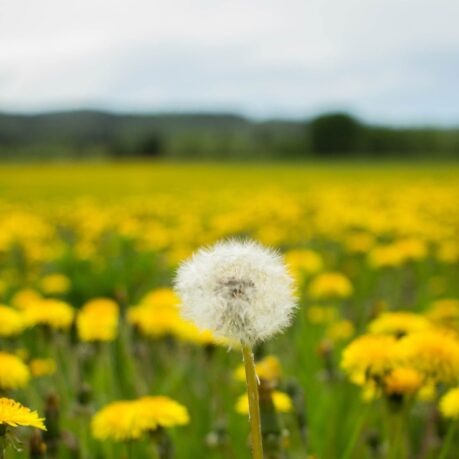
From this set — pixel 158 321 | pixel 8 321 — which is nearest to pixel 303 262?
pixel 158 321

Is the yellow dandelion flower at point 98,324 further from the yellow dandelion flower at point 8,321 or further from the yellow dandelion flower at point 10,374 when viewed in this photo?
the yellow dandelion flower at point 10,374

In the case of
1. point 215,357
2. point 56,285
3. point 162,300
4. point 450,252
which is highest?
point 450,252

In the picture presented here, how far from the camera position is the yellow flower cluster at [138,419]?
1.60 m

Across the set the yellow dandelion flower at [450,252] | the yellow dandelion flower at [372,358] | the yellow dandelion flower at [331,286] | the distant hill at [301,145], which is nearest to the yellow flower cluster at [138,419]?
the yellow dandelion flower at [372,358]

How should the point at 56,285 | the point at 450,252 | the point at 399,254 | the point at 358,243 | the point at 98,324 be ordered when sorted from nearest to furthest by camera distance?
the point at 98,324 < the point at 56,285 < the point at 399,254 < the point at 450,252 < the point at 358,243

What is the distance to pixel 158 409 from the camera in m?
1.63

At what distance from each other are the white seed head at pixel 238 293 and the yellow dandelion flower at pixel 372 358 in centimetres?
66

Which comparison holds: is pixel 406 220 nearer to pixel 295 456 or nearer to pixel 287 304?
pixel 295 456

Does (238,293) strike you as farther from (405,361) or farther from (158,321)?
(158,321)

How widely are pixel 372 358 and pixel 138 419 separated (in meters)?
0.59

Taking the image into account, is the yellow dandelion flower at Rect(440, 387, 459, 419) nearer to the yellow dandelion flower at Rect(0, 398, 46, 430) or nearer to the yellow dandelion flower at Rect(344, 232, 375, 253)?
the yellow dandelion flower at Rect(0, 398, 46, 430)

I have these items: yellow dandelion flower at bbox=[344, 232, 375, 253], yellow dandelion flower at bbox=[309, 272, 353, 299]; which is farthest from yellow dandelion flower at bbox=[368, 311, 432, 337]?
yellow dandelion flower at bbox=[344, 232, 375, 253]

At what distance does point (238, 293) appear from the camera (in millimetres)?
927

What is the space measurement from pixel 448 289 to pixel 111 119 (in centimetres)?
11961
